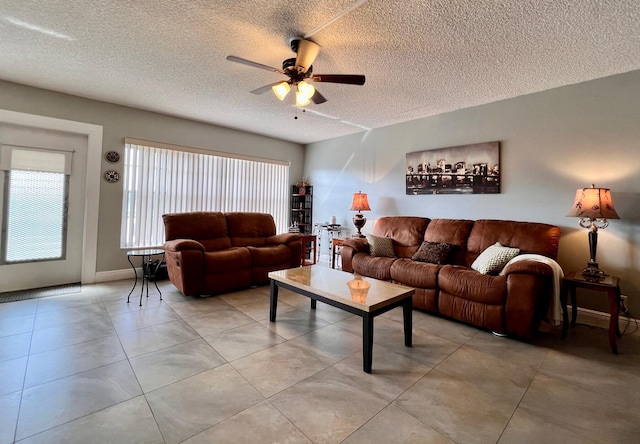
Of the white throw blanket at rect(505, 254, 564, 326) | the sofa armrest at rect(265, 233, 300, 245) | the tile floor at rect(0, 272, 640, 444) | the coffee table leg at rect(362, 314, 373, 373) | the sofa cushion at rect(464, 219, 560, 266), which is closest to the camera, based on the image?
the tile floor at rect(0, 272, 640, 444)

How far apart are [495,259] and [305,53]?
2.61m

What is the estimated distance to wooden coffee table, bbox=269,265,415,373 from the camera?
76.5 inches

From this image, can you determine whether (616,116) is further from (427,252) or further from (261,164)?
(261,164)


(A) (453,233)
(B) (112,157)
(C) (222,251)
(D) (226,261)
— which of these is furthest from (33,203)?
(A) (453,233)

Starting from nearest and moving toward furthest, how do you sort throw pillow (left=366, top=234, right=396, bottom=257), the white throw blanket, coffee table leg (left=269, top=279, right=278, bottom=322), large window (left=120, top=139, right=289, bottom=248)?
the white throw blanket → coffee table leg (left=269, top=279, right=278, bottom=322) → throw pillow (left=366, top=234, right=396, bottom=257) → large window (left=120, top=139, right=289, bottom=248)

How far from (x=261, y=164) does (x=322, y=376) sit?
14.5 feet

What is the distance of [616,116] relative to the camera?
2.80 metres

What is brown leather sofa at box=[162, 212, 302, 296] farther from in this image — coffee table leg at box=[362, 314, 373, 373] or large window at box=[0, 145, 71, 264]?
coffee table leg at box=[362, 314, 373, 373]

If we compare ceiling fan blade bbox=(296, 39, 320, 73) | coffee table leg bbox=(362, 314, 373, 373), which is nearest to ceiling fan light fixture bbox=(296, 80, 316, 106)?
ceiling fan blade bbox=(296, 39, 320, 73)

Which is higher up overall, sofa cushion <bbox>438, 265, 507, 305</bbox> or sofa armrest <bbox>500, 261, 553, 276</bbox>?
sofa armrest <bbox>500, 261, 553, 276</bbox>

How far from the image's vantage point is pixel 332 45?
2.41 metres

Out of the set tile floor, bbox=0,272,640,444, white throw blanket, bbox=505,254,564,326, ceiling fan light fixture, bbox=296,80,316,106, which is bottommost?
tile floor, bbox=0,272,640,444

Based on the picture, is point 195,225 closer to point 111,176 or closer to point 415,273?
point 111,176

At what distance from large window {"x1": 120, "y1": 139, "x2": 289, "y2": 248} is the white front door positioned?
19.9 inches
